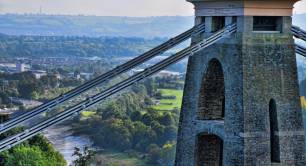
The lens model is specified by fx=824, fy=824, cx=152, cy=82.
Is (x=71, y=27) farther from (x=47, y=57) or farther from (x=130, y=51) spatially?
(x=130, y=51)

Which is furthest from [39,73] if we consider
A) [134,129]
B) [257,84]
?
[257,84]

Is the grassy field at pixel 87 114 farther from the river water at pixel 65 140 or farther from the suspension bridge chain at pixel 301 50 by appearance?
the suspension bridge chain at pixel 301 50

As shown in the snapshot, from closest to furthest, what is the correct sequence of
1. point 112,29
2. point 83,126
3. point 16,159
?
point 16,159
point 83,126
point 112,29

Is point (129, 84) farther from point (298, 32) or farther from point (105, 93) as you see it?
point (298, 32)

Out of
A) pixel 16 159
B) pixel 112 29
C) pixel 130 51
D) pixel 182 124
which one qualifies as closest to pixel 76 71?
pixel 130 51

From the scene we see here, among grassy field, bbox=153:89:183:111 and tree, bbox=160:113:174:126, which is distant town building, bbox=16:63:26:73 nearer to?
grassy field, bbox=153:89:183:111

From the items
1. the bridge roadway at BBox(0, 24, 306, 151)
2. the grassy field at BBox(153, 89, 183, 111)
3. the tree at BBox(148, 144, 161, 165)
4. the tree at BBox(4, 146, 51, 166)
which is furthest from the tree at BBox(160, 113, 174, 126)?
the bridge roadway at BBox(0, 24, 306, 151)

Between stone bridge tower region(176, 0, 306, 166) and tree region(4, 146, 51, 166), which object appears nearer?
stone bridge tower region(176, 0, 306, 166)
